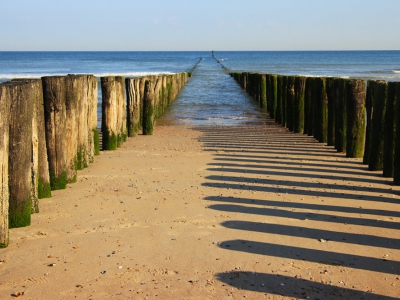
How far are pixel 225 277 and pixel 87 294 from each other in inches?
39.1

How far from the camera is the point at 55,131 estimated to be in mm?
6418

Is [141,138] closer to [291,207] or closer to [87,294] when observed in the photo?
[291,207]

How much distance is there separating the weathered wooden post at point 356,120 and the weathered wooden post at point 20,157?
520 centimetres

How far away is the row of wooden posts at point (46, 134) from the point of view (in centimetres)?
487

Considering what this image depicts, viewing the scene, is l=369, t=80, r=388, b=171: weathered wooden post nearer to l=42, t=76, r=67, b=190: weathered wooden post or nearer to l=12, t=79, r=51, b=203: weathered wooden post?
l=42, t=76, r=67, b=190: weathered wooden post

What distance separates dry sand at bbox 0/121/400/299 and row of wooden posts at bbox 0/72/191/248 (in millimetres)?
225

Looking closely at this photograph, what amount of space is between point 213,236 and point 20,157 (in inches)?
75.5

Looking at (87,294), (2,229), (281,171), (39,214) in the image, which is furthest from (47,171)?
(281,171)

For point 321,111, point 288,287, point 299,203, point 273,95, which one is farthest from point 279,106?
point 288,287

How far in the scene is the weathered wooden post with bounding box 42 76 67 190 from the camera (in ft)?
20.9

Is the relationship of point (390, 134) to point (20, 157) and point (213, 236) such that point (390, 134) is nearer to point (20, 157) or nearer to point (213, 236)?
point (213, 236)

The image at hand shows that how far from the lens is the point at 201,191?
640cm

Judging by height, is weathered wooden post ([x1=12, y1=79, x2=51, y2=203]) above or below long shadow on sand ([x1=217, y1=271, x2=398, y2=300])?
above

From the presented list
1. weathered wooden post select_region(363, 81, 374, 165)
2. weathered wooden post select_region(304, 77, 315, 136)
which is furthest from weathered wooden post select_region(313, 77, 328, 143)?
weathered wooden post select_region(363, 81, 374, 165)
